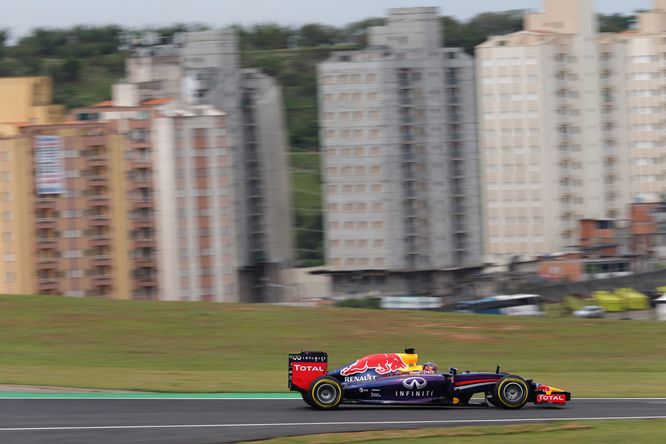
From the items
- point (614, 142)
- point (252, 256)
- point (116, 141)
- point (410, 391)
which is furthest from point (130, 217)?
point (410, 391)

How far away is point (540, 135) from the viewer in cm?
9381

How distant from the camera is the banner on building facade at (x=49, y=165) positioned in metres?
71.1

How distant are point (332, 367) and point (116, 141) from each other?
4756cm

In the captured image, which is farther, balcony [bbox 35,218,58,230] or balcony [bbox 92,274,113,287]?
balcony [bbox 92,274,113,287]

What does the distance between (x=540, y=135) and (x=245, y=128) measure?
24.8 metres

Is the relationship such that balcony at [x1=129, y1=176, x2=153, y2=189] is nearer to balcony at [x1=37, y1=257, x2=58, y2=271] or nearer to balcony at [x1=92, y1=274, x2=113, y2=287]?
balcony at [x1=92, y1=274, x2=113, y2=287]

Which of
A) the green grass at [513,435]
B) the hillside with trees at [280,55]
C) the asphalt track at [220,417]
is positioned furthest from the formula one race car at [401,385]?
the hillside with trees at [280,55]

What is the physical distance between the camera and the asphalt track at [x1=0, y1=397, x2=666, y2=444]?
17.7 metres

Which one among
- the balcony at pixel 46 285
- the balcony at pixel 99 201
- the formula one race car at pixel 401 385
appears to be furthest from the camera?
the balcony at pixel 99 201

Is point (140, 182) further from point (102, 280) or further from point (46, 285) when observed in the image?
point (46, 285)

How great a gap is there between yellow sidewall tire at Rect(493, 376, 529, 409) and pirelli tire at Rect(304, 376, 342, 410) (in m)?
2.84

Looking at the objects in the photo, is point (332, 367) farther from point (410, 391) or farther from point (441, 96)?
point (441, 96)

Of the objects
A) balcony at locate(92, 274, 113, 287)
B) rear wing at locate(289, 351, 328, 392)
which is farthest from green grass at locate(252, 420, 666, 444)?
balcony at locate(92, 274, 113, 287)

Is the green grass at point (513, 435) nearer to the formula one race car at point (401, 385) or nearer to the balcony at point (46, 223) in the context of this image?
the formula one race car at point (401, 385)
